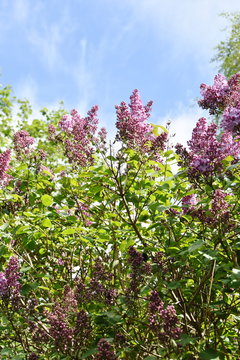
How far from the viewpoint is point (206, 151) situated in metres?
2.80

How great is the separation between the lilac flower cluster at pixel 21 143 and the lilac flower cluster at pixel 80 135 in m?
0.36

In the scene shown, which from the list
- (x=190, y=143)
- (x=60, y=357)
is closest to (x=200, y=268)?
(x=190, y=143)

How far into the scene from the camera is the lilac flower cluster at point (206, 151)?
2.77 m

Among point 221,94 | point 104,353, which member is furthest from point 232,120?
point 104,353

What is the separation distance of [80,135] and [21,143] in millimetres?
671

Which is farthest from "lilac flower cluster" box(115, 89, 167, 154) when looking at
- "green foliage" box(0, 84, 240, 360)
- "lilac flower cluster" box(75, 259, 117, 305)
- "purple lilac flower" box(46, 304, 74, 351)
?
"purple lilac flower" box(46, 304, 74, 351)

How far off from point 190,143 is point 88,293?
1488 millimetres

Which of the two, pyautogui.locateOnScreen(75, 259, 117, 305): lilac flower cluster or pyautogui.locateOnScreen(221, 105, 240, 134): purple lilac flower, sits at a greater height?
pyautogui.locateOnScreen(221, 105, 240, 134): purple lilac flower

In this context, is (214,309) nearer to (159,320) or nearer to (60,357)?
(159,320)

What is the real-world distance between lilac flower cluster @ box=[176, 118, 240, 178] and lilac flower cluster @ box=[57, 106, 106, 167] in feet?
3.11

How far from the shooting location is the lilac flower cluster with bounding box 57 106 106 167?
386cm

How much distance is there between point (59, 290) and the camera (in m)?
3.99

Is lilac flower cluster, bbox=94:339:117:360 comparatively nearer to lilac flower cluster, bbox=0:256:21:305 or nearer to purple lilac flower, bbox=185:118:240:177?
lilac flower cluster, bbox=0:256:21:305

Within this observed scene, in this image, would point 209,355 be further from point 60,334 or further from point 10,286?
point 10,286
